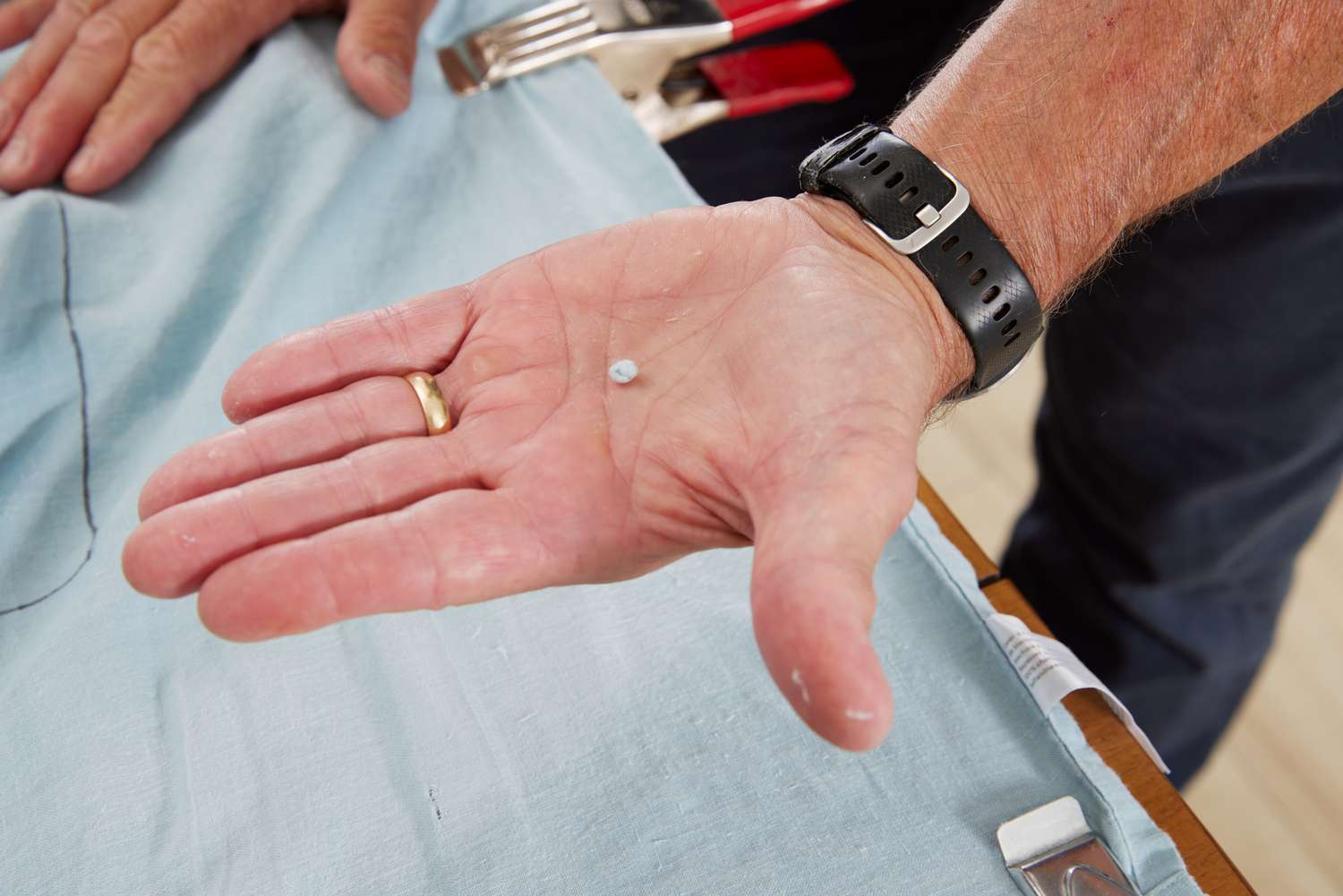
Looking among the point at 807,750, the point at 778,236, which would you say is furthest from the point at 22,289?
the point at 807,750

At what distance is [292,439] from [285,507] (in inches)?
2.6

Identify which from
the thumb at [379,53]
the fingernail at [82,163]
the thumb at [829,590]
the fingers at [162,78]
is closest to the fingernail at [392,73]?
the thumb at [379,53]

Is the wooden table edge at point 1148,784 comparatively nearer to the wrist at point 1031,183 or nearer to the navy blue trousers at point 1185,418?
the wrist at point 1031,183

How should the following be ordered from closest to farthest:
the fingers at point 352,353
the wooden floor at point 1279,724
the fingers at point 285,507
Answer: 1. the fingers at point 285,507
2. the fingers at point 352,353
3. the wooden floor at point 1279,724

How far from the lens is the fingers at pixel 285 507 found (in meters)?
0.56

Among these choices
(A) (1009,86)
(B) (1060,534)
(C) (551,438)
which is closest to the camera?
(C) (551,438)

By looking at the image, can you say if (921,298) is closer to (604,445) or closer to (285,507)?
(604,445)

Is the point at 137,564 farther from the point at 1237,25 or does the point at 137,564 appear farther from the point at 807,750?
the point at 1237,25

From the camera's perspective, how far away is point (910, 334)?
64 centimetres

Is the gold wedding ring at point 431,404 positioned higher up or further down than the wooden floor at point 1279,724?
higher up

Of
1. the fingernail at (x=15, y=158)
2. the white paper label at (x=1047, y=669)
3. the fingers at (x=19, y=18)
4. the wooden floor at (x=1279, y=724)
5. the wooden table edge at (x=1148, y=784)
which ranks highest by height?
the fingers at (x=19, y=18)

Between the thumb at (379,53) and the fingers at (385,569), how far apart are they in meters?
0.58

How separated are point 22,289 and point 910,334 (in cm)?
72

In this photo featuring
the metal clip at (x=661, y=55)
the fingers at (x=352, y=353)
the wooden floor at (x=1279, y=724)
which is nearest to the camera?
the fingers at (x=352, y=353)
